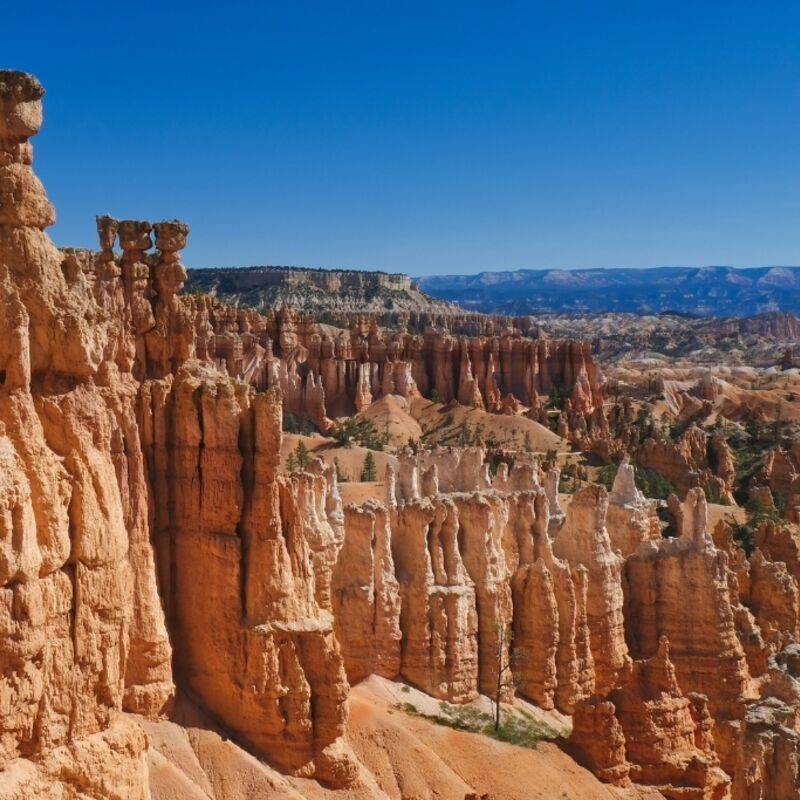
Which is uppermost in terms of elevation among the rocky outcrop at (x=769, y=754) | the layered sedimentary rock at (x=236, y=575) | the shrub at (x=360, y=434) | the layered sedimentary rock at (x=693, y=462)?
the layered sedimentary rock at (x=236, y=575)

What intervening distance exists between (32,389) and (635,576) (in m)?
22.6

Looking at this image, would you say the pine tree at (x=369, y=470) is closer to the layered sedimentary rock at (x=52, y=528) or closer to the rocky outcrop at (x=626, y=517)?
the rocky outcrop at (x=626, y=517)

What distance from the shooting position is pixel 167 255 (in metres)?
20.4

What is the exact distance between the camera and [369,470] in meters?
62.8

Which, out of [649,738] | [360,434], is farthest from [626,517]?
[360,434]

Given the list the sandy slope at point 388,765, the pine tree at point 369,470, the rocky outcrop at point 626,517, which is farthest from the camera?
the pine tree at point 369,470

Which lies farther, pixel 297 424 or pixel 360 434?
pixel 297 424

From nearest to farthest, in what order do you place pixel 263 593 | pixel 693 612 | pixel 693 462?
pixel 263 593 < pixel 693 612 < pixel 693 462

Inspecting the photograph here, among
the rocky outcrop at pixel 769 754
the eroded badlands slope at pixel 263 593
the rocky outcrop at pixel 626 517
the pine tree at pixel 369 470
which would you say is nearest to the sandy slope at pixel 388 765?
the eroded badlands slope at pixel 263 593

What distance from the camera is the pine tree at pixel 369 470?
6212 centimetres

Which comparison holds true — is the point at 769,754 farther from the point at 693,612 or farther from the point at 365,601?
the point at 693,612

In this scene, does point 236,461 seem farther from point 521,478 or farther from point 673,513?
point 673,513

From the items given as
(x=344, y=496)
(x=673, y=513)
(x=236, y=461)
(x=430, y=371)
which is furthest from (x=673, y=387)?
(x=236, y=461)

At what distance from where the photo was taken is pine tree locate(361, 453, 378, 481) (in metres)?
62.1
